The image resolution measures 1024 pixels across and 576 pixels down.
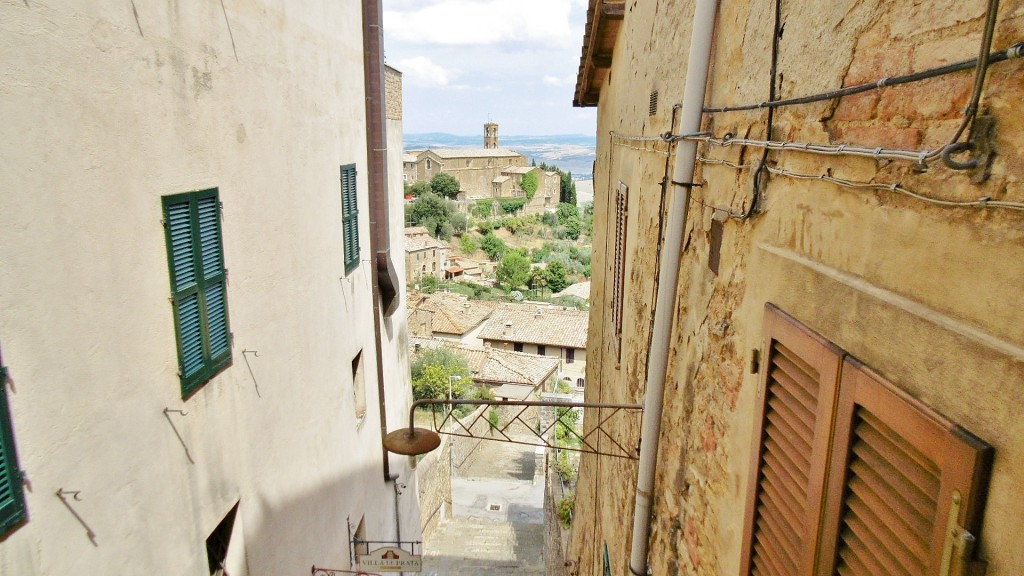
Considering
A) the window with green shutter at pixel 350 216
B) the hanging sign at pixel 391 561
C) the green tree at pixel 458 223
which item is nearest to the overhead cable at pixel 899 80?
the window with green shutter at pixel 350 216

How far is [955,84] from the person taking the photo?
1809 mm

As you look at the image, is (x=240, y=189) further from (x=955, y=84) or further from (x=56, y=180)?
(x=955, y=84)

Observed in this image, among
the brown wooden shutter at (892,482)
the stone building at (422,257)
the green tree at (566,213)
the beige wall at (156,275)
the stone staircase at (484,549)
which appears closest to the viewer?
the brown wooden shutter at (892,482)

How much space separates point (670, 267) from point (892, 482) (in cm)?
238

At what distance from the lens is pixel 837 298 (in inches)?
93.3

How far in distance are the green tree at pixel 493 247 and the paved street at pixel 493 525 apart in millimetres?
45356

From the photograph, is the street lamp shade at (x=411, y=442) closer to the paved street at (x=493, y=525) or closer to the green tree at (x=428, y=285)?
the paved street at (x=493, y=525)

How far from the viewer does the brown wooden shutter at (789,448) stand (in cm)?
250

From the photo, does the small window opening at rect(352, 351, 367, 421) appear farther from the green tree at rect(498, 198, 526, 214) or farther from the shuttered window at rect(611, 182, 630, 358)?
the green tree at rect(498, 198, 526, 214)

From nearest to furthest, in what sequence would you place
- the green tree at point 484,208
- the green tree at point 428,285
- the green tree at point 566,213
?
the green tree at point 428,285 < the green tree at point 484,208 < the green tree at point 566,213

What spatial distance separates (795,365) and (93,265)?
3582 millimetres

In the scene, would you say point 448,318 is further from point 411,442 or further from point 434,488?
point 411,442

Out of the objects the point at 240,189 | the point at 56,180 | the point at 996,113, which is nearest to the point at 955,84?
the point at 996,113

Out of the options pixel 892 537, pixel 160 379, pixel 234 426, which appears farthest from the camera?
pixel 234 426
